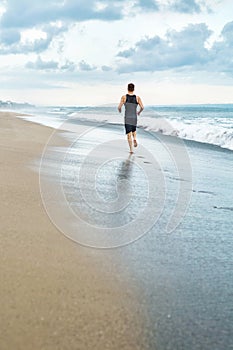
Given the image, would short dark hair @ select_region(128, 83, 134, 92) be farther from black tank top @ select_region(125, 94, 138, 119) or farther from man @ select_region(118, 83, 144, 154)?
black tank top @ select_region(125, 94, 138, 119)

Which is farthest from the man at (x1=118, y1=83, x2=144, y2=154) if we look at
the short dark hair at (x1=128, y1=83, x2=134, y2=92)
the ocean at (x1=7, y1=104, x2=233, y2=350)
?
the ocean at (x1=7, y1=104, x2=233, y2=350)

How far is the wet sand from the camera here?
228cm

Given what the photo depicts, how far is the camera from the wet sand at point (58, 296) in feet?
7.48

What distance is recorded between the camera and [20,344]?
2.17 meters

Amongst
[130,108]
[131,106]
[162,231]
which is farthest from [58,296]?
[130,108]

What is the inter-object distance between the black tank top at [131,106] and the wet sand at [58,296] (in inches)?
304

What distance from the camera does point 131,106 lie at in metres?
11.9

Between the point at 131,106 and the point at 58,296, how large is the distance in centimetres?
960

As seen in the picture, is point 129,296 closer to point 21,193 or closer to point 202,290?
point 202,290

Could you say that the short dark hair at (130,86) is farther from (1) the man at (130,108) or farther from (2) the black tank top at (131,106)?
(2) the black tank top at (131,106)

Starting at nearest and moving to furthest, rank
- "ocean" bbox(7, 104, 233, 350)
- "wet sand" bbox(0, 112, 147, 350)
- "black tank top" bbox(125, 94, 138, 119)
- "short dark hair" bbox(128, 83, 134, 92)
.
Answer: "wet sand" bbox(0, 112, 147, 350)
"ocean" bbox(7, 104, 233, 350)
"short dark hair" bbox(128, 83, 134, 92)
"black tank top" bbox(125, 94, 138, 119)

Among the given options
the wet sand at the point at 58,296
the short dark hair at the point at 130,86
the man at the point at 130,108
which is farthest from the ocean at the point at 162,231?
the short dark hair at the point at 130,86

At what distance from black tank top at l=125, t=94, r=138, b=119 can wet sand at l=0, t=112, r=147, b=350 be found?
7716mm

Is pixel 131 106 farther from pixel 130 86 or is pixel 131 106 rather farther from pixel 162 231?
pixel 162 231
